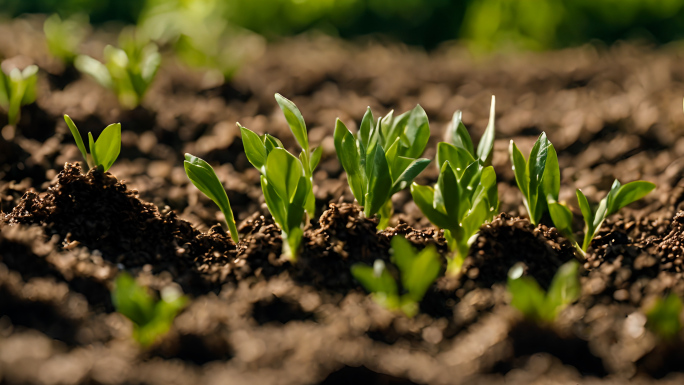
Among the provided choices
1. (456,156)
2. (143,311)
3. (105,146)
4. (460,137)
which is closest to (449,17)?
(460,137)

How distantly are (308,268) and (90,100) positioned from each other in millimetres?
1348

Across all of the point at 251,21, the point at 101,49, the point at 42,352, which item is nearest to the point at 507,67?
the point at 251,21

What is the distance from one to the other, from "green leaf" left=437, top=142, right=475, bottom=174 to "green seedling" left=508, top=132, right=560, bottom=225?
0.11 metres

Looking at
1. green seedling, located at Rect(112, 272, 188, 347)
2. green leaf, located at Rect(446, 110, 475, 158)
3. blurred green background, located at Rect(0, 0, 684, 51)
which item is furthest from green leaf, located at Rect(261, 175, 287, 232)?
blurred green background, located at Rect(0, 0, 684, 51)

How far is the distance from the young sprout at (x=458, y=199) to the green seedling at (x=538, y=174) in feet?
0.27

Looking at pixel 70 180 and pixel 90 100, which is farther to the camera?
pixel 90 100

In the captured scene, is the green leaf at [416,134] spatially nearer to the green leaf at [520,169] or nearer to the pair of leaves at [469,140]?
the pair of leaves at [469,140]

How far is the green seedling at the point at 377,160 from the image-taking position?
4.74ft

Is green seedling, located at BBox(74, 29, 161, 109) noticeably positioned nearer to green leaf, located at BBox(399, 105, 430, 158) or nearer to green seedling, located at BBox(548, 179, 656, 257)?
green leaf, located at BBox(399, 105, 430, 158)

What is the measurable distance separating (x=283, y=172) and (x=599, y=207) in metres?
0.80

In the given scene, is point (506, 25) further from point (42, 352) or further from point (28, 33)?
point (42, 352)

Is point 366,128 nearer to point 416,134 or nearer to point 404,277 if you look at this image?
point 416,134

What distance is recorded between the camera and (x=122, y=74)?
7.13ft

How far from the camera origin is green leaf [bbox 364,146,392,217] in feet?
4.66
